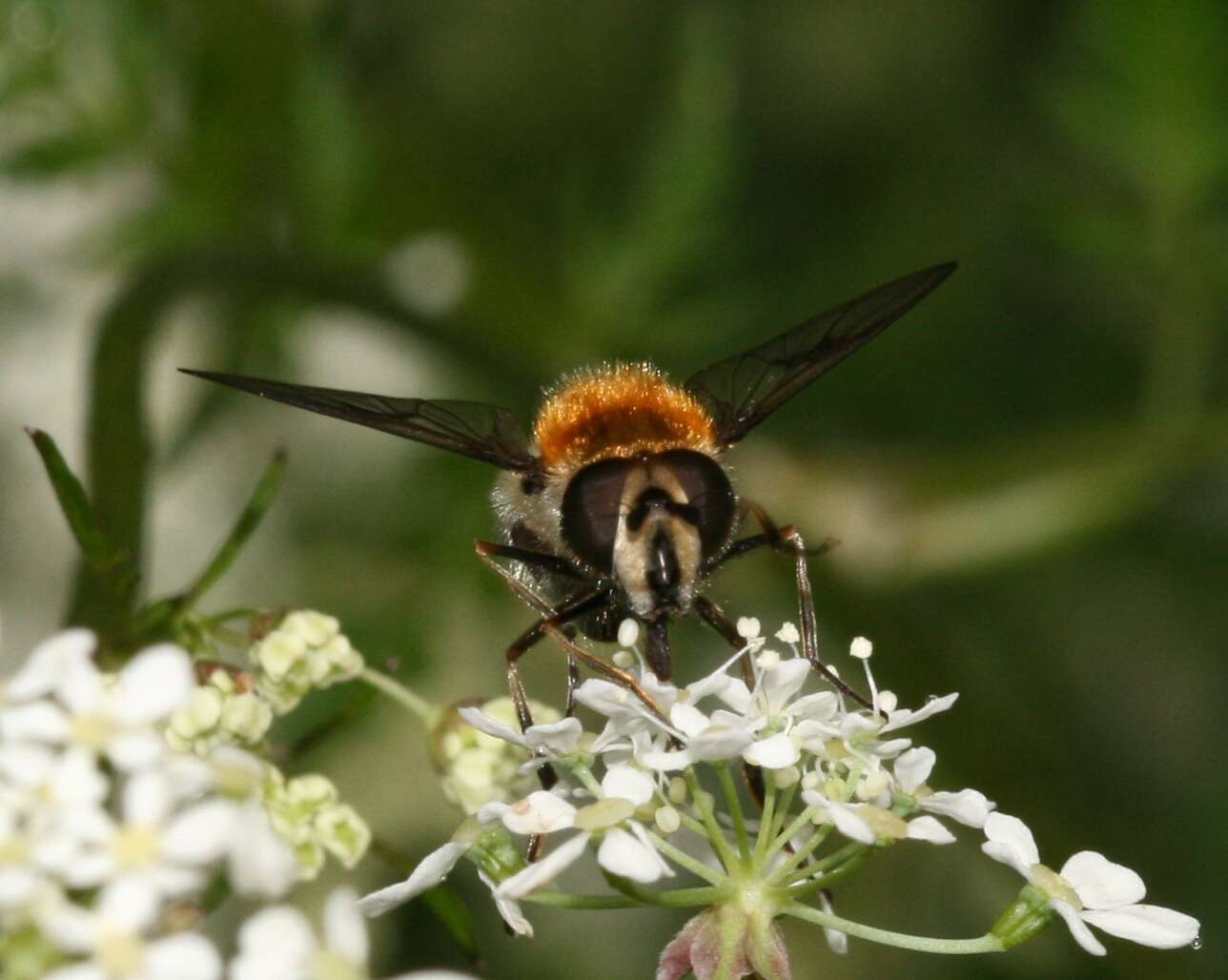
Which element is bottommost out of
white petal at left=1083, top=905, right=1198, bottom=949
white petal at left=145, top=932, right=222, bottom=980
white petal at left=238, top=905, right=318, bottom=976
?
white petal at left=145, top=932, right=222, bottom=980

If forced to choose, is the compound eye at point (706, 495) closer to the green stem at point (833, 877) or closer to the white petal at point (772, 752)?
the white petal at point (772, 752)

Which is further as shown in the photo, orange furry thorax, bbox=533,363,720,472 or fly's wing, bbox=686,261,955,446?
fly's wing, bbox=686,261,955,446

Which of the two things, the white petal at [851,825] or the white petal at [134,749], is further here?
the white petal at [851,825]

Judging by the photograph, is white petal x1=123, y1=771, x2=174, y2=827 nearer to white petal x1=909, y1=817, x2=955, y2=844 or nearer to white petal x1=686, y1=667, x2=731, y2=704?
white petal x1=686, y1=667, x2=731, y2=704

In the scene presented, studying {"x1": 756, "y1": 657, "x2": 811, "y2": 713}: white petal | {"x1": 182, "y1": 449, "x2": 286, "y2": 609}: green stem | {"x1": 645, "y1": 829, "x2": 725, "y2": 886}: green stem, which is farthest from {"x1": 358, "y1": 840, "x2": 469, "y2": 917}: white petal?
{"x1": 182, "y1": 449, "x2": 286, "y2": 609}: green stem

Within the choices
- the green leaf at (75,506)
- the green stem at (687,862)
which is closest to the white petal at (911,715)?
the green stem at (687,862)

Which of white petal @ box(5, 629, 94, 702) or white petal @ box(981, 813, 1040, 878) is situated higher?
white petal @ box(5, 629, 94, 702)

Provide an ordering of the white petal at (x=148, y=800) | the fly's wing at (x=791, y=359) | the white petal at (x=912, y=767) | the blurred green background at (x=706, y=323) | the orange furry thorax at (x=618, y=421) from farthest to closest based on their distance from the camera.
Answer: the blurred green background at (x=706, y=323) → the fly's wing at (x=791, y=359) → the orange furry thorax at (x=618, y=421) → the white petal at (x=912, y=767) → the white petal at (x=148, y=800)

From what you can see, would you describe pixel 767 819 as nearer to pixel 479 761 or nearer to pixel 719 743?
pixel 719 743
